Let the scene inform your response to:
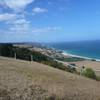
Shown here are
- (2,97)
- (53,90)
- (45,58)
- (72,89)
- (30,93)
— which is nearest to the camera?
(2,97)

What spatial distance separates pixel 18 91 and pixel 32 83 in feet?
4.83

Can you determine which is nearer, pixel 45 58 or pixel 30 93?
pixel 30 93

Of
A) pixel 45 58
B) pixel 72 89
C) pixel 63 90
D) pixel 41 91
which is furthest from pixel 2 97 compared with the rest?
pixel 45 58

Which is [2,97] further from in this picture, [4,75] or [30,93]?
[4,75]

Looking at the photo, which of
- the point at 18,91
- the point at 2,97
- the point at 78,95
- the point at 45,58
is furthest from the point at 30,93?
the point at 45,58

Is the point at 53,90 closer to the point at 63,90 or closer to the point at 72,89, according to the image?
the point at 63,90

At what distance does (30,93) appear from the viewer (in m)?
12.1

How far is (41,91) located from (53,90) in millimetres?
631

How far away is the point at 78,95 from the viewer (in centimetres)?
1338

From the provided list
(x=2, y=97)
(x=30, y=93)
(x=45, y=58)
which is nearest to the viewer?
(x=2, y=97)

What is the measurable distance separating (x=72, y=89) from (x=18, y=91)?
3015mm

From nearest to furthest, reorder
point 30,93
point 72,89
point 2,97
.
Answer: point 2,97 < point 30,93 < point 72,89

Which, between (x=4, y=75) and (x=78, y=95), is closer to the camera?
(x=78, y=95)

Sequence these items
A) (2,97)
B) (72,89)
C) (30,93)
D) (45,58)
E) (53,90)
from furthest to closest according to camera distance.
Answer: (45,58) → (72,89) → (53,90) → (30,93) → (2,97)
